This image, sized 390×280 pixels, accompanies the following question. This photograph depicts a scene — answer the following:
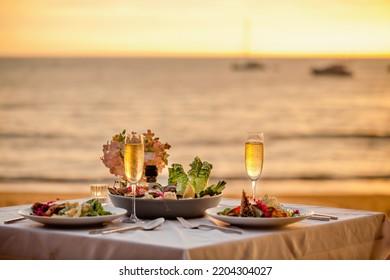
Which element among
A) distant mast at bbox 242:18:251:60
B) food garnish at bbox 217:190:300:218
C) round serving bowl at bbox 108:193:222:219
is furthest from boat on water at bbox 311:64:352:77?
food garnish at bbox 217:190:300:218

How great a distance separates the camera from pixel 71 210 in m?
2.75

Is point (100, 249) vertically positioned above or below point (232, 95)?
below

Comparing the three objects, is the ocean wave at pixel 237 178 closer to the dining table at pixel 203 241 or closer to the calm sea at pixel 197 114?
the calm sea at pixel 197 114

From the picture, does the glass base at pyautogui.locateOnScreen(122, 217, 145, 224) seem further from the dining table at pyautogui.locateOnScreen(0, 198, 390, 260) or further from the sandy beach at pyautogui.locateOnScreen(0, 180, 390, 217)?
the sandy beach at pyautogui.locateOnScreen(0, 180, 390, 217)

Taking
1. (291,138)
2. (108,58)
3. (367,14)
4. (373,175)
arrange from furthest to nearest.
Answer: (108,58), (367,14), (291,138), (373,175)

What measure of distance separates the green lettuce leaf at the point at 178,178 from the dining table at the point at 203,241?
0.49 feet

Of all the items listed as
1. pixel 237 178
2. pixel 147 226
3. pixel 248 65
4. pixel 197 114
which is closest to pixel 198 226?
pixel 147 226

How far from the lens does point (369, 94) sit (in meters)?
30.0

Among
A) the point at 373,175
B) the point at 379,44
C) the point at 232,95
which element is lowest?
the point at 373,175

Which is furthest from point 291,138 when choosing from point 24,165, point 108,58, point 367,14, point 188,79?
point 108,58

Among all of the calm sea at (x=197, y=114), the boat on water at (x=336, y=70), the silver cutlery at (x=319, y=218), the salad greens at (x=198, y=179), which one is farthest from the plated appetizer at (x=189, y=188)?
the boat on water at (x=336, y=70)

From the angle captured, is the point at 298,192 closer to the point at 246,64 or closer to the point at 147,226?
the point at 147,226
